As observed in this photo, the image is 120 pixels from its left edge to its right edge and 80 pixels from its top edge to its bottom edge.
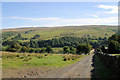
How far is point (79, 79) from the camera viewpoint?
476 inches

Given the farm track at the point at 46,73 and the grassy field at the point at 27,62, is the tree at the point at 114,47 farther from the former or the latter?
the farm track at the point at 46,73

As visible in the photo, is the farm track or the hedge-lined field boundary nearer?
the hedge-lined field boundary

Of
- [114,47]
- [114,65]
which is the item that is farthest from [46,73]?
[114,47]

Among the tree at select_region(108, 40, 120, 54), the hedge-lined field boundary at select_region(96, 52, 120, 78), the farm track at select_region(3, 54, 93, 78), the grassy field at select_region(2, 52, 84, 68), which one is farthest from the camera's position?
the tree at select_region(108, 40, 120, 54)

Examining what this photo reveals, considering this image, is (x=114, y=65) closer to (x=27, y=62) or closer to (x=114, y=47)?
(x=27, y=62)

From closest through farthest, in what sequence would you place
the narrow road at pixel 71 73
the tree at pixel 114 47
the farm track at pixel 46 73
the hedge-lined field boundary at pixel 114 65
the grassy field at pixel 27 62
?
the hedge-lined field boundary at pixel 114 65, the narrow road at pixel 71 73, the farm track at pixel 46 73, the grassy field at pixel 27 62, the tree at pixel 114 47

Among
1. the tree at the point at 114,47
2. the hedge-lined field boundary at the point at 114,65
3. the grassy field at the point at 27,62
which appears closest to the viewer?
the hedge-lined field boundary at the point at 114,65

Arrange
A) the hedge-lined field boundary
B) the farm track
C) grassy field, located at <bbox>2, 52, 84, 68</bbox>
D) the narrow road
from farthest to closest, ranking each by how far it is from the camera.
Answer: grassy field, located at <bbox>2, 52, 84, 68</bbox> < the farm track < the narrow road < the hedge-lined field boundary

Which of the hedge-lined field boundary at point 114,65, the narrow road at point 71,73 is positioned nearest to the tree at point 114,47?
the narrow road at point 71,73

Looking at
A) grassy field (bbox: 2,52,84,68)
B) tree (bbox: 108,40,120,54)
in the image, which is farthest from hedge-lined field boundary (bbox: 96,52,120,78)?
tree (bbox: 108,40,120,54)

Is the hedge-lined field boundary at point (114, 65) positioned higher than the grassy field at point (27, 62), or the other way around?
the hedge-lined field boundary at point (114, 65)

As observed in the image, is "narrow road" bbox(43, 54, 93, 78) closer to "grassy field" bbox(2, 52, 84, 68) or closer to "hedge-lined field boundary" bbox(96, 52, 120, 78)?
"hedge-lined field boundary" bbox(96, 52, 120, 78)

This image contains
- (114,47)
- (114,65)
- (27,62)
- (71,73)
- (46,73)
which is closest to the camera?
(114,65)

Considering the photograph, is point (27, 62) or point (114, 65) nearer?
point (114, 65)
